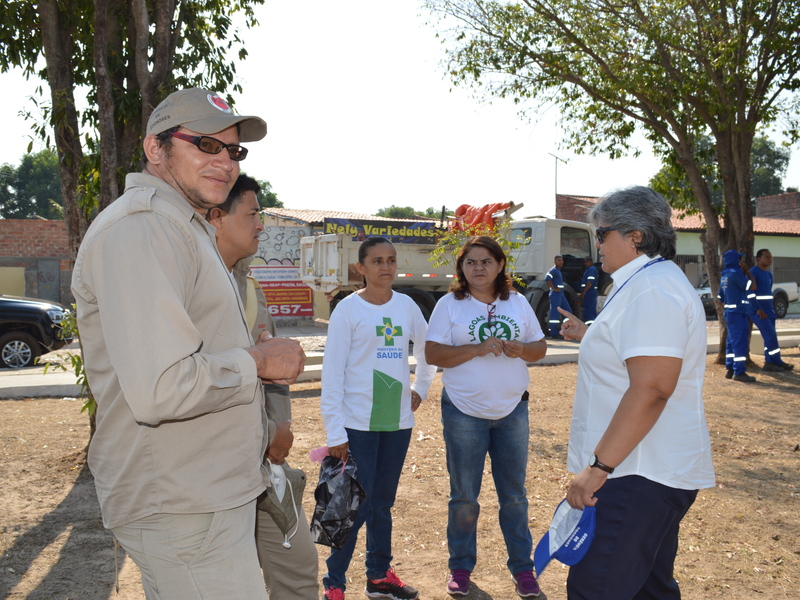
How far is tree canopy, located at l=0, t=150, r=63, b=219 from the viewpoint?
A: 192ft

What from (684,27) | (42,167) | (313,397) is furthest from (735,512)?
(42,167)

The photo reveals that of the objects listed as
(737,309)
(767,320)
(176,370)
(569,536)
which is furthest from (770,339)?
(176,370)

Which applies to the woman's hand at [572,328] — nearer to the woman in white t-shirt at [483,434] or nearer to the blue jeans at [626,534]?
the woman in white t-shirt at [483,434]

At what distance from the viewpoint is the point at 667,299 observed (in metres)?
2.38

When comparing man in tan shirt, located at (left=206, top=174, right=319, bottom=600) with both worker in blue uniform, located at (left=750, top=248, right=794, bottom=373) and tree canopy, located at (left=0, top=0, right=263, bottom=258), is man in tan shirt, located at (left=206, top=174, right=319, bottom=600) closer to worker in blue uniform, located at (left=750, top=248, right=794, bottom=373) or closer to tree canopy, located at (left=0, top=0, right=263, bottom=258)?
tree canopy, located at (left=0, top=0, right=263, bottom=258)

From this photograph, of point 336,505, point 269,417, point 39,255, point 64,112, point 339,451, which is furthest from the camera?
point 39,255

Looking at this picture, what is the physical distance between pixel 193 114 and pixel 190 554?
118 centimetres

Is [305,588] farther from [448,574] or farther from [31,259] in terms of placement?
[31,259]

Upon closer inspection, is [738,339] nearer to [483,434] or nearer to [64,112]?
[483,434]

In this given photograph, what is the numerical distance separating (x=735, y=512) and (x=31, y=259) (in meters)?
24.4

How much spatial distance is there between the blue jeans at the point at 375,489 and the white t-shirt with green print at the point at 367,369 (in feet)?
0.27

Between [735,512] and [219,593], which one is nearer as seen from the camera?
[219,593]

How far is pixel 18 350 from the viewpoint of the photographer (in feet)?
38.7

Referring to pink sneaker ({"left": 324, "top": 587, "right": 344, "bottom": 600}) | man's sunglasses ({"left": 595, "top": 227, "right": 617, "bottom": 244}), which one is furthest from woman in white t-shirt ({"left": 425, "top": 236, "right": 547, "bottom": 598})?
man's sunglasses ({"left": 595, "top": 227, "right": 617, "bottom": 244})
